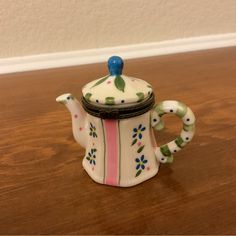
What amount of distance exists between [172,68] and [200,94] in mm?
231

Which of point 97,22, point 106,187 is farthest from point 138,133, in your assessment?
point 97,22

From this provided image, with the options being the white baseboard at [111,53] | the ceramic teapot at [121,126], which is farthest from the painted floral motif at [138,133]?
the white baseboard at [111,53]

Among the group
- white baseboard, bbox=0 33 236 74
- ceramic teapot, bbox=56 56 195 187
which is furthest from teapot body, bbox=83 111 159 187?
white baseboard, bbox=0 33 236 74

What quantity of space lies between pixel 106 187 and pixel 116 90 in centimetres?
17

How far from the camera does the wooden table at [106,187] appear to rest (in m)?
0.46

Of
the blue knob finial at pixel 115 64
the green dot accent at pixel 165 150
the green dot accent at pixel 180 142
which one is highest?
the blue knob finial at pixel 115 64

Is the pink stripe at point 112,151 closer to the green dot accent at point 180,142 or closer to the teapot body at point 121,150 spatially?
the teapot body at point 121,150

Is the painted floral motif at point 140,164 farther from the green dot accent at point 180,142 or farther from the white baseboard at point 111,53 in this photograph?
the white baseboard at point 111,53

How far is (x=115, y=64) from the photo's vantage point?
49 centimetres

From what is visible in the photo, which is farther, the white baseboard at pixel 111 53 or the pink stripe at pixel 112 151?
the white baseboard at pixel 111 53

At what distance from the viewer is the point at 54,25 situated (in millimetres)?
1092

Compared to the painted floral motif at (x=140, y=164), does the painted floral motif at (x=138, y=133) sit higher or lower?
higher

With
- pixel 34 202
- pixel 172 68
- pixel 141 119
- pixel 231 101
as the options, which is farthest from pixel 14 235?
pixel 172 68

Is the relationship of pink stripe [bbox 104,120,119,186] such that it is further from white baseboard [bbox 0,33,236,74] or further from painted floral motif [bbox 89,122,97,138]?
white baseboard [bbox 0,33,236,74]
